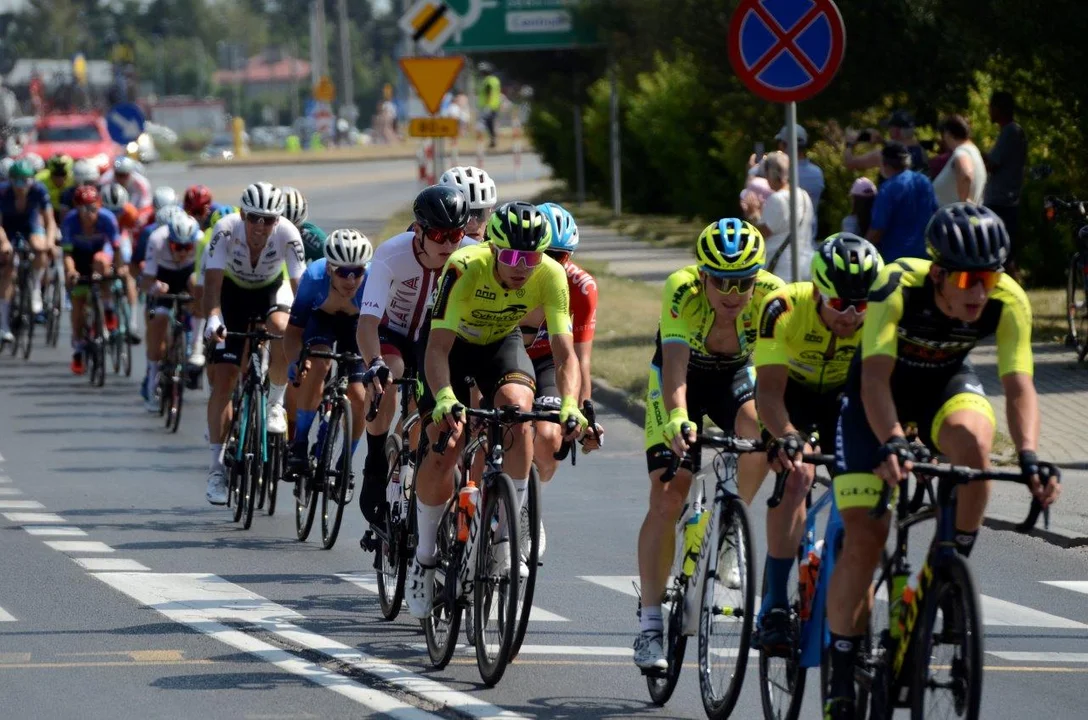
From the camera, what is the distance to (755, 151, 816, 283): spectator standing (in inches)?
662

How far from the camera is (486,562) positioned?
8250mm

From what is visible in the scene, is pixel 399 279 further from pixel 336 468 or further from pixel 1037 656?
pixel 1037 656

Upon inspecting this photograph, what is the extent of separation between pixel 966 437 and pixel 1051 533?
5.27 metres

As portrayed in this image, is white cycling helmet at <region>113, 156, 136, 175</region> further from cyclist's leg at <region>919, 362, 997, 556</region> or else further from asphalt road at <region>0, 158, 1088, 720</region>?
cyclist's leg at <region>919, 362, 997, 556</region>

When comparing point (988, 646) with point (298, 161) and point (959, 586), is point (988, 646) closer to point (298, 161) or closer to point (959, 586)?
point (959, 586)

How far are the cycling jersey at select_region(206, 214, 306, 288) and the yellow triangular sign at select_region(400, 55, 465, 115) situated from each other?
10177 millimetres

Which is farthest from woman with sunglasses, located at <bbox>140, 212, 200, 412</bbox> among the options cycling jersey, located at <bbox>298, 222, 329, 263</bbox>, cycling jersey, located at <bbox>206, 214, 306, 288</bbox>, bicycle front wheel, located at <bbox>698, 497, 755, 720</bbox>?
bicycle front wheel, located at <bbox>698, 497, 755, 720</bbox>

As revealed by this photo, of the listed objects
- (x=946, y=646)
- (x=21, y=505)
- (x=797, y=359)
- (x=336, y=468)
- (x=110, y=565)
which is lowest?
(x=21, y=505)

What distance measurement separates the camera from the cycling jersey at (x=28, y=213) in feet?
78.8

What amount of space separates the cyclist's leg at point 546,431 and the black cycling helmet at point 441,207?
Result: 2.50 ft

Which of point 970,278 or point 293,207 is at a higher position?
point 970,278

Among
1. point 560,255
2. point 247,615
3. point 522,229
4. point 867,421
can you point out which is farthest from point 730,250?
point 247,615

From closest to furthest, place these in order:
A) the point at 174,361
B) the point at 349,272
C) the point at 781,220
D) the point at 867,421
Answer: the point at 867,421 → the point at 349,272 → the point at 781,220 → the point at 174,361

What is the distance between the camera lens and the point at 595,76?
40906mm
